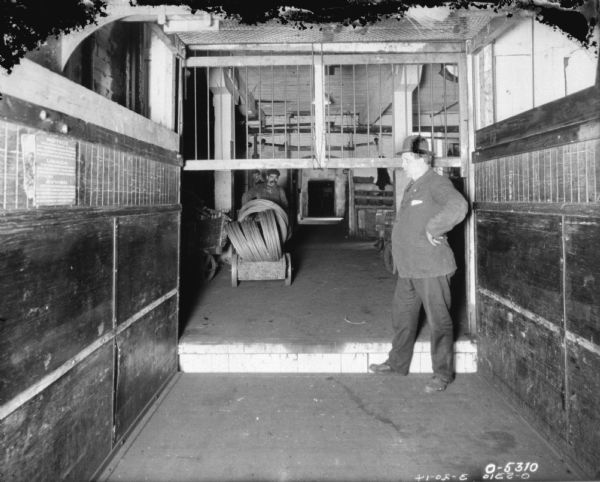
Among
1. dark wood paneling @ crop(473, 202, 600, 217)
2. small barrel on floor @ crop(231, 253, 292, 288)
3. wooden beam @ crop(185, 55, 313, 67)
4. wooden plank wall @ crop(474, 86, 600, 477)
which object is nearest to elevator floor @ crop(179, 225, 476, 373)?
small barrel on floor @ crop(231, 253, 292, 288)

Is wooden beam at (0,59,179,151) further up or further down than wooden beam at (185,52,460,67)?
further down

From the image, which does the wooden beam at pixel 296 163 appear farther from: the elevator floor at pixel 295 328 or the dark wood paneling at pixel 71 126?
the elevator floor at pixel 295 328

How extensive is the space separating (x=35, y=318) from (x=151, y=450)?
109 cm

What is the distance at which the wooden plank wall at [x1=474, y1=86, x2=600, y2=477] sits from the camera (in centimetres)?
175

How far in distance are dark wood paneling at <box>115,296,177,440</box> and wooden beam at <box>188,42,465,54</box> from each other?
6.60ft

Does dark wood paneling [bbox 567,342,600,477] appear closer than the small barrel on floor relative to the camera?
Yes

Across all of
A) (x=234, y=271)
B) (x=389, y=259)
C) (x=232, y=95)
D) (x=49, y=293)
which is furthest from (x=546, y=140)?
(x=232, y=95)

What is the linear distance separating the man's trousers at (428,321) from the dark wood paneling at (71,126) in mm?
1978

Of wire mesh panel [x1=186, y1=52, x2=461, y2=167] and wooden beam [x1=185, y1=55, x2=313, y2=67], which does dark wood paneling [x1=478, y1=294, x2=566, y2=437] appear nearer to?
wire mesh panel [x1=186, y1=52, x2=461, y2=167]

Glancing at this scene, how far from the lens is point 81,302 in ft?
5.68

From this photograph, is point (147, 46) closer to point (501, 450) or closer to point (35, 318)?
point (35, 318)

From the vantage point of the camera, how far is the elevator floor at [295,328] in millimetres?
3047

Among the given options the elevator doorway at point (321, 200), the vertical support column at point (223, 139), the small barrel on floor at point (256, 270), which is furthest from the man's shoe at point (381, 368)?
the elevator doorway at point (321, 200)

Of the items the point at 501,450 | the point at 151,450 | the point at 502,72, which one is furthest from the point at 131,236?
the point at 502,72
